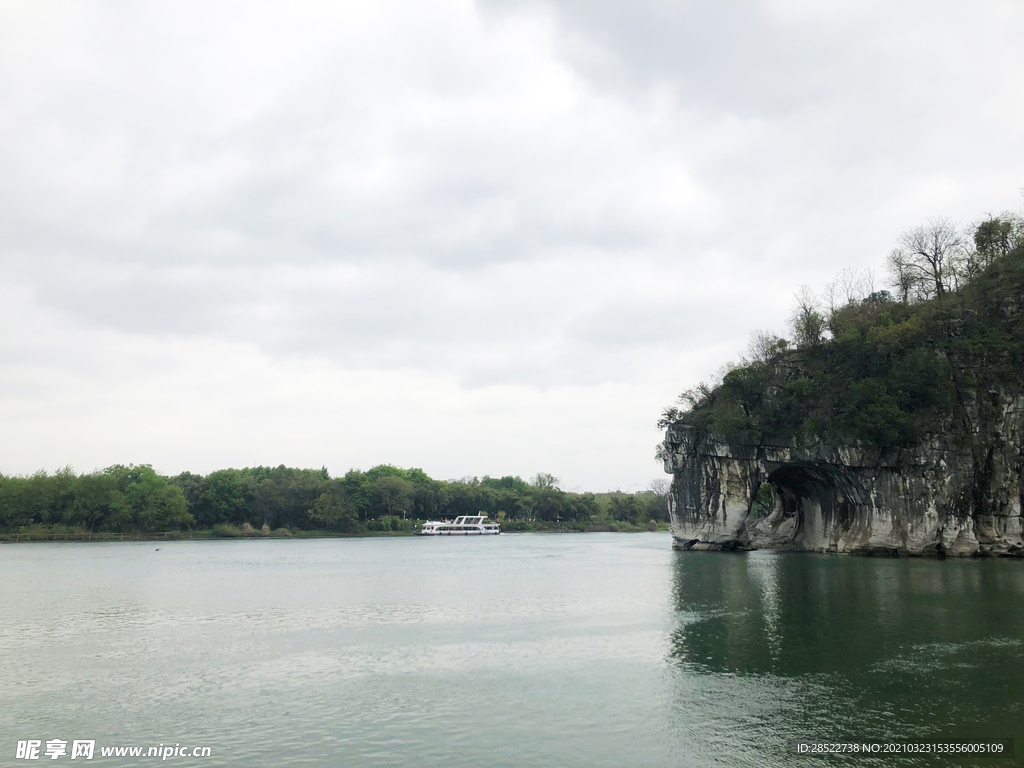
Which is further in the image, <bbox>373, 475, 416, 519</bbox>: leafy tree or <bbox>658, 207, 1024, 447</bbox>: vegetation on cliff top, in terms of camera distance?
<bbox>373, 475, 416, 519</bbox>: leafy tree

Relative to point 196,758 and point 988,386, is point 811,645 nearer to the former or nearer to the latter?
point 196,758

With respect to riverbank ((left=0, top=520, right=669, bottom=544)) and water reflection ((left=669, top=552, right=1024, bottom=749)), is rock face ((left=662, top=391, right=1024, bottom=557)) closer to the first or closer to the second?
water reflection ((left=669, top=552, right=1024, bottom=749))

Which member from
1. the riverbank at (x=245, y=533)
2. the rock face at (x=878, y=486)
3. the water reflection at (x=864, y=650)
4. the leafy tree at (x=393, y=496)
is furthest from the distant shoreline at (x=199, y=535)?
the water reflection at (x=864, y=650)

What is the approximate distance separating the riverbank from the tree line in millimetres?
951

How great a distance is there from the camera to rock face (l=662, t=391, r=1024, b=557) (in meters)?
47.1

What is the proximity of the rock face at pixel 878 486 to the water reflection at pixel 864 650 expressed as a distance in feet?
41.1

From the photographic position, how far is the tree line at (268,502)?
85.4 metres

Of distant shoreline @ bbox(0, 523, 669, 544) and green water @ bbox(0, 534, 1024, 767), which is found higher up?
green water @ bbox(0, 534, 1024, 767)

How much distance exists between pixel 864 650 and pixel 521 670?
364 inches

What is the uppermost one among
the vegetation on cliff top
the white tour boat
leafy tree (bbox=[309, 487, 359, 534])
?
the vegetation on cliff top
